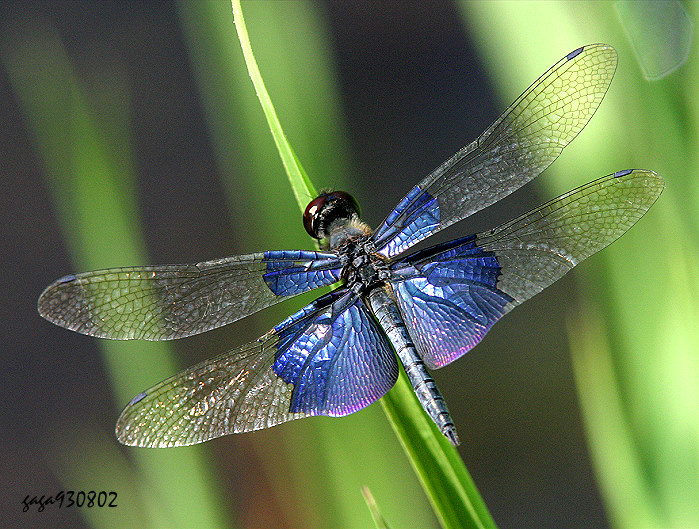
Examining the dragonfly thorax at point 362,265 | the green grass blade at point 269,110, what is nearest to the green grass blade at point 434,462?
the green grass blade at point 269,110

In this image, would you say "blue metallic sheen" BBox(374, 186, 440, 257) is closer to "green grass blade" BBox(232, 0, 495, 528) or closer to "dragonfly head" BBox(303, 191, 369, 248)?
"dragonfly head" BBox(303, 191, 369, 248)

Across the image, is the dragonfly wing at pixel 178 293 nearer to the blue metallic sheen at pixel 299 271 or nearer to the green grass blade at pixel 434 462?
the blue metallic sheen at pixel 299 271

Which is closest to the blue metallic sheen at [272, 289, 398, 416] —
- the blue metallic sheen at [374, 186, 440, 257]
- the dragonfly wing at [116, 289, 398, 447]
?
the dragonfly wing at [116, 289, 398, 447]

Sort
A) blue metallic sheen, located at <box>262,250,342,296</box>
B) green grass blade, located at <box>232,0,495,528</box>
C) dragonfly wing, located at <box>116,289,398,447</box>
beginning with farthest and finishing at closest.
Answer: blue metallic sheen, located at <box>262,250,342,296</box> < dragonfly wing, located at <box>116,289,398,447</box> < green grass blade, located at <box>232,0,495,528</box>

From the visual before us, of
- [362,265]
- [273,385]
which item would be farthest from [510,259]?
[273,385]

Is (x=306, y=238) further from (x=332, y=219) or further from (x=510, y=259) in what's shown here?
(x=510, y=259)

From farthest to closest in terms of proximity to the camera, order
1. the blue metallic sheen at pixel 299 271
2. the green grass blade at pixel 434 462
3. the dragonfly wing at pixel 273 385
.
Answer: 1. the blue metallic sheen at pixel 299 271
2. the dragonfly wing at pixel 273 385
3. the green grass blade at pixel 434 462
